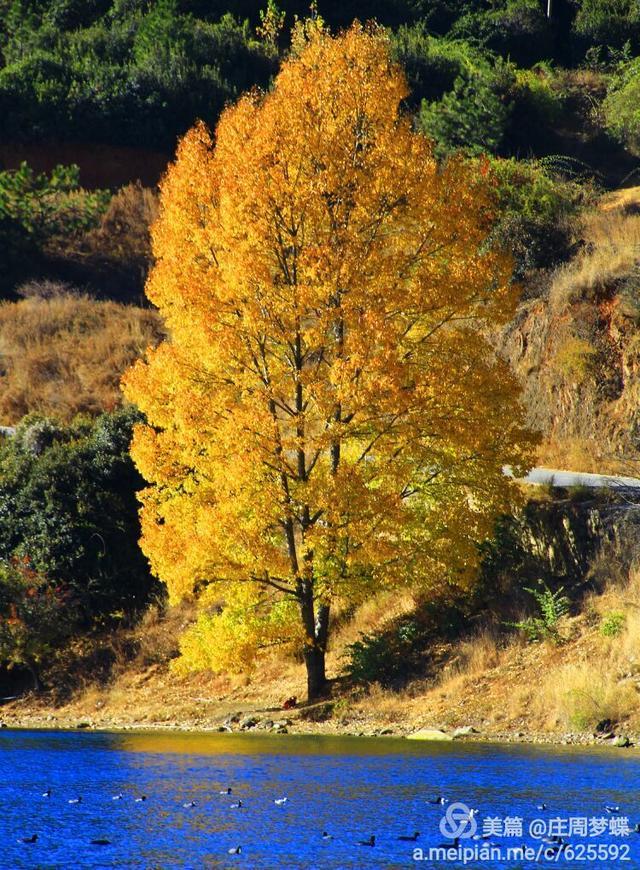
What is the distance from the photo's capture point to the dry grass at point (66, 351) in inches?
1587

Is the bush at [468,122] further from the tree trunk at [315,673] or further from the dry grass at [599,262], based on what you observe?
the tree trunk at [315,673]

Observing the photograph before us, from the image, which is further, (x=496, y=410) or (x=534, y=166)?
(x=534, y=166)

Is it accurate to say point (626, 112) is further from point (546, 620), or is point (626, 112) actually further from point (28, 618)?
point (28, 618)

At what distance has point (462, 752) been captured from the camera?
66.0 feet

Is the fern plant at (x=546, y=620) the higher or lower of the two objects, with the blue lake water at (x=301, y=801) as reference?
lower

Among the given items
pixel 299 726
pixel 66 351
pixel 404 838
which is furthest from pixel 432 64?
pixel 404 838

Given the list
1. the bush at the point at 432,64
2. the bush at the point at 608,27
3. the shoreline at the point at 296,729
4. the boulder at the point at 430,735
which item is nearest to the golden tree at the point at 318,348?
the shoreline at the point at 296,729

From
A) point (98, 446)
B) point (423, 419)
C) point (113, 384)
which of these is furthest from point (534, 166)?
point (423, 419)

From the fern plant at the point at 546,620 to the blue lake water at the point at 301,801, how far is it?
4.20m

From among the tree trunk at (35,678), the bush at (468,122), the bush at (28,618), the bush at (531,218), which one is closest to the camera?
the bush at (28,618)

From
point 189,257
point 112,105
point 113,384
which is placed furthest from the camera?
point 112,105

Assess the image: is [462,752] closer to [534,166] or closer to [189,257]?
[189,257]

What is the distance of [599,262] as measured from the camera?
119 feet

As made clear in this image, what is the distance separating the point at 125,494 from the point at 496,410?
12236 mm
